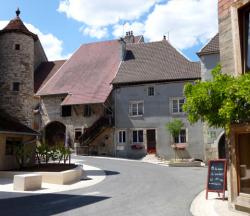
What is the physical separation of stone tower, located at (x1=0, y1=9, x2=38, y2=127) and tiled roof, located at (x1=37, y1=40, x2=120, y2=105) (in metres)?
9.49

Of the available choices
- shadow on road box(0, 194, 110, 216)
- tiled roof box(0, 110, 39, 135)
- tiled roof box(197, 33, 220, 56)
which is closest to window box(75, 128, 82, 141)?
tiled roof box(0, 110, 39, 135)

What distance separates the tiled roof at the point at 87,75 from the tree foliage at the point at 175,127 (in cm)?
704

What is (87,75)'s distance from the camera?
37.6 metres

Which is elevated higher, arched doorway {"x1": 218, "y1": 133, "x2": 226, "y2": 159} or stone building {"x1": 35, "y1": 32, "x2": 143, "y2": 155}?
stone building {"x1": 35, "y1": 32, "x2": 143, "y2": 155}

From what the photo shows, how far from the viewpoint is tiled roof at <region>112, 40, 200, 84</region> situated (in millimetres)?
32469

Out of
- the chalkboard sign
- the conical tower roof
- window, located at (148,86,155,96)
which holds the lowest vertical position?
the chalkboard sign

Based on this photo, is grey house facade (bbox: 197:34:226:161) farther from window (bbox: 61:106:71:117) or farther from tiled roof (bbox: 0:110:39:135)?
window (bbox: 61:106:71:117)

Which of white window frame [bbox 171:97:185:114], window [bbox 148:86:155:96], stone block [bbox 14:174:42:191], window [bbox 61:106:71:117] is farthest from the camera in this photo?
window [bbox 61:106:71:117]

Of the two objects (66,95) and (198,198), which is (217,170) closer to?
(198,198)

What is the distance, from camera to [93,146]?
114ft

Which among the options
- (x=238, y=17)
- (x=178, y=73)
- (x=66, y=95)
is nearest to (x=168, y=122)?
(x=178, y=73)

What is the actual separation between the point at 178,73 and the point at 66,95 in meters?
12.2

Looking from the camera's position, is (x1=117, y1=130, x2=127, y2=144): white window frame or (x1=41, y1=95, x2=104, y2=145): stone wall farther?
(x1=41, y1=95, x2=104, y2=145): stone wall

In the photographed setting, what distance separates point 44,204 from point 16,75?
611 inches
